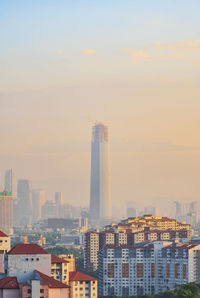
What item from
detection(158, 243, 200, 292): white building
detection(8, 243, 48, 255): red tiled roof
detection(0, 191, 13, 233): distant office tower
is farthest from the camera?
detection(0, 191, 13, 233): distant office tower

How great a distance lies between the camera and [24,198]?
185 m

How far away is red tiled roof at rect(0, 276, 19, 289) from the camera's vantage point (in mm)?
33375

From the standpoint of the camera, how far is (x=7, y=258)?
117 feet

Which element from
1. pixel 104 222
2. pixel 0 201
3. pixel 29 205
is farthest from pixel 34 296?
pixel 29 205

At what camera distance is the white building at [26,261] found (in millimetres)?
35406

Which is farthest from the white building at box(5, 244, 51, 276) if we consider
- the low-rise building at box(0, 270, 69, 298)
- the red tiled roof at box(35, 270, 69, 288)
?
the red tiled roof at box(35, 270, 69, 288)

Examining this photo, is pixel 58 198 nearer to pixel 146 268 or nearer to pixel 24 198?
pixel 24 198

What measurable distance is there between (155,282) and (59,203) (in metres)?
136

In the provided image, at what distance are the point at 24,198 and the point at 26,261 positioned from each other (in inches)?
5906

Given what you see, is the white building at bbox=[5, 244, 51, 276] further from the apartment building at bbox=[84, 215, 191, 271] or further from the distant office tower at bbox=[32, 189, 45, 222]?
the distant office tower at bbox=[32, 189, 45, 222]

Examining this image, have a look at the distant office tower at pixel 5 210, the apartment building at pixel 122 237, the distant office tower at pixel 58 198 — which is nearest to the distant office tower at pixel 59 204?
the distant office tower at pixel 58 198

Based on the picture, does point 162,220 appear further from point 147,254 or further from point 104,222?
point 104,222

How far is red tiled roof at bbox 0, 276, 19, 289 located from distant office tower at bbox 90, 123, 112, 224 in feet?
399

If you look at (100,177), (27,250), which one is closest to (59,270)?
(27,250)
